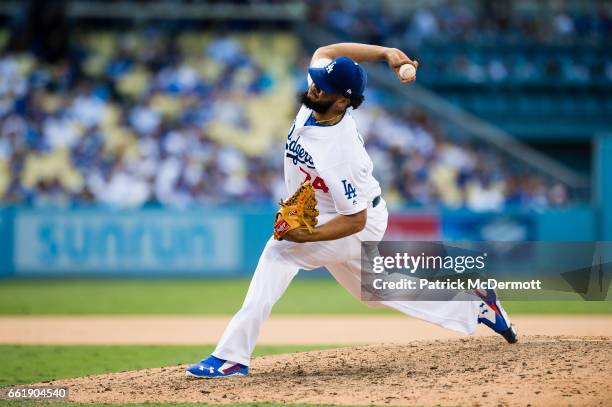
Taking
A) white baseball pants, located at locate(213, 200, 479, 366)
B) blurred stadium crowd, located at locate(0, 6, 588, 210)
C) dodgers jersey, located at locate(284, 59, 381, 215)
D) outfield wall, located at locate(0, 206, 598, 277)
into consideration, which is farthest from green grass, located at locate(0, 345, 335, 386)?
blurred stadium crowd, located at locate(0, 6, 588, 210)

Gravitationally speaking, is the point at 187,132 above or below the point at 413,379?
above

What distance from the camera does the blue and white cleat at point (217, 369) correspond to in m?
5.95

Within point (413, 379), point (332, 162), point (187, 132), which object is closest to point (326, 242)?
point (332, 162)

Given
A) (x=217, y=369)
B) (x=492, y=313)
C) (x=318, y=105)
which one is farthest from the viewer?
(x=492, y=313)

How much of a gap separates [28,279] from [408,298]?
1143cm

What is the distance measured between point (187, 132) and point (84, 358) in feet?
38.0

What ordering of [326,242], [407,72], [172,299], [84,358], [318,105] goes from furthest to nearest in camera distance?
[172,299] → [84,358] → [326,242] → [318,105] → [407,72]

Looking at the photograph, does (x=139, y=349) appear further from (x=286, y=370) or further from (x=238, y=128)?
(x=238, y=128)

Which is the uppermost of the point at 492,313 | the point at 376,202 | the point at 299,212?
the point at 376,202

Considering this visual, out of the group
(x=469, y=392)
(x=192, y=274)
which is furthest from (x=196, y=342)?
(x=192, y=274)

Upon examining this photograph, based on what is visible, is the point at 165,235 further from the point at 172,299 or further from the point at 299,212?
the point at 299,212

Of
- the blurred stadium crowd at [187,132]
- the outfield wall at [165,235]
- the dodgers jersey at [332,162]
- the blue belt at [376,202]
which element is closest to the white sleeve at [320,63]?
the dodgers jersey at [332,162]

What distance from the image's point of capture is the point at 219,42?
2198cm

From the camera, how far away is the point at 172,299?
13602 millimetres
